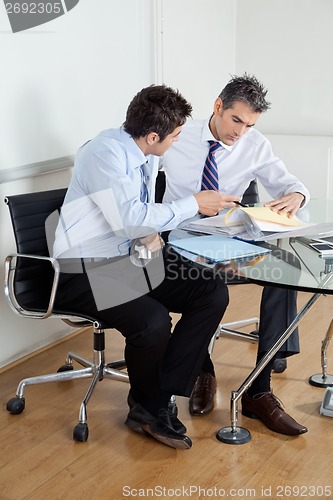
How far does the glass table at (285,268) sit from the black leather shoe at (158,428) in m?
0.17

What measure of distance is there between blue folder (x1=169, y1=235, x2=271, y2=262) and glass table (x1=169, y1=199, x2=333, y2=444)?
1.2 inches

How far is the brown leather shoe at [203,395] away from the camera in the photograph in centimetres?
301

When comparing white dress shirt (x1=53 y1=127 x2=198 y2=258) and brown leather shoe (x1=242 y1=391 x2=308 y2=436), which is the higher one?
white dress shirt (x1=53 y1=127 x2=198 y2=258)

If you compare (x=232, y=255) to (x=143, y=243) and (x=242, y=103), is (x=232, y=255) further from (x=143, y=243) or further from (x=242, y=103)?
(x=242, y=103)

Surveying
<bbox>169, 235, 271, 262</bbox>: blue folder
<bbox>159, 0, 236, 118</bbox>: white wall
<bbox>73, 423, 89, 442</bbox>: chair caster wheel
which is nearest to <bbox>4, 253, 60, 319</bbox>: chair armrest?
<bbox>73, 423, 89, 442</bbox>: chair caster wheel

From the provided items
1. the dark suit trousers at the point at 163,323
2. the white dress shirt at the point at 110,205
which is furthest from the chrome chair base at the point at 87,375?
the white dress shirt at the point at 110,205

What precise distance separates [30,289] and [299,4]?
259 centimetres

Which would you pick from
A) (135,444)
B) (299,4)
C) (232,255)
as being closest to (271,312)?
(232,255)

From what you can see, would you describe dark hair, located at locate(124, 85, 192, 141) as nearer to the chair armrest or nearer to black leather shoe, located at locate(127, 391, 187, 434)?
the chair armrest

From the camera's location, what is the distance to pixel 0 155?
3207 millimetres

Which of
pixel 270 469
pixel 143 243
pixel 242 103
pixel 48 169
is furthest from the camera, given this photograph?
pixel 48 169

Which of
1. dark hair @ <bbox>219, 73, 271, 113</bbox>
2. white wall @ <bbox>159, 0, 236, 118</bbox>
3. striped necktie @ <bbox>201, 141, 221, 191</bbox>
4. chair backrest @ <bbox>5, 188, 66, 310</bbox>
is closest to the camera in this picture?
chair backrest @ <bbox>5, 188, 66, 310</bbox>

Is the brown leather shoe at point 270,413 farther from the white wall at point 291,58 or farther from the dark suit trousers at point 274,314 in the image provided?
the white wall at point 291,58

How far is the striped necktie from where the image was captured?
10.9ft
